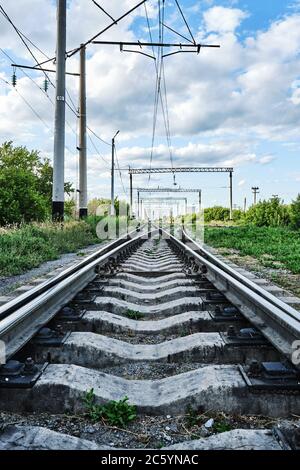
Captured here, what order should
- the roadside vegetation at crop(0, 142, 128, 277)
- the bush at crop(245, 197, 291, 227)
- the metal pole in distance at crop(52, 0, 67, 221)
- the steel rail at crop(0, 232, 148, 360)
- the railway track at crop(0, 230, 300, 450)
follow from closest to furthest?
the railway track at crop(0, 230, 300, 450) < the steel rail at crop(0, 232, 148, 360) < the roadside vegetation at crop(0, 142, 128, 277) < the metal pole in distance at crop(52, 0, 67, 221) < the bush at crop(245, 197, 291, 227)

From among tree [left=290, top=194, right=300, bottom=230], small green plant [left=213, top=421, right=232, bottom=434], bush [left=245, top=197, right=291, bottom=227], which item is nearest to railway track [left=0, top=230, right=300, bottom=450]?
small green plant [left=213, top=421, right=232, bottom=434]

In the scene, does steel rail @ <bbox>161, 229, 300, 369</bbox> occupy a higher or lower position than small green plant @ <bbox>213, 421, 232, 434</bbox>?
higher

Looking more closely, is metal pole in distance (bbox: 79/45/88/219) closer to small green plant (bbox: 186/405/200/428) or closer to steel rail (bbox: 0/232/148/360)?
steel rail (bbox: 0/232/148/360)

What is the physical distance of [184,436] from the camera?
1909 millimetres

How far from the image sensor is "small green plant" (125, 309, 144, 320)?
12.6 feet

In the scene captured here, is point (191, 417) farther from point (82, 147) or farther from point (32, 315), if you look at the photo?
point (82, 147)

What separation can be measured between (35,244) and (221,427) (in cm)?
813

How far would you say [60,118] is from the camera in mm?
13664

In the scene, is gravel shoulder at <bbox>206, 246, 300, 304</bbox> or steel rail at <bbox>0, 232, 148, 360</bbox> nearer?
steel rail at <bbox>0, 232, 148, 360</bbox>

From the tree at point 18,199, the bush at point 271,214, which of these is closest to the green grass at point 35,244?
the tree at point 18,199

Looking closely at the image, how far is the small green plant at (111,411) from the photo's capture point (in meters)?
1.99

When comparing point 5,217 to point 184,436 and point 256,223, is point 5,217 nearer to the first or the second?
point 184,436

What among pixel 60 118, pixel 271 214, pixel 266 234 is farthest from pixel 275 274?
pixel 271 214
